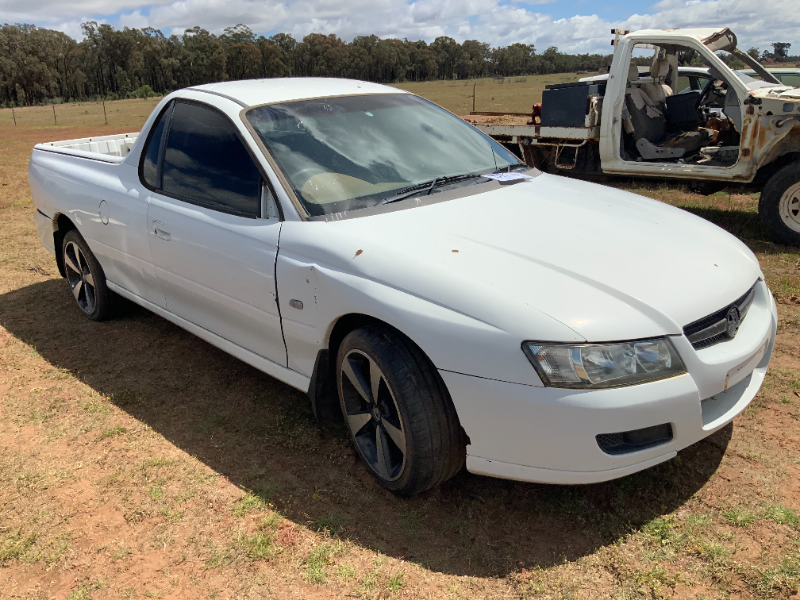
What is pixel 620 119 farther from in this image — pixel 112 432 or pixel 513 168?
pixel 112 432

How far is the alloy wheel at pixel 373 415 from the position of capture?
8.89ft

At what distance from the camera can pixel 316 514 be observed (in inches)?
109

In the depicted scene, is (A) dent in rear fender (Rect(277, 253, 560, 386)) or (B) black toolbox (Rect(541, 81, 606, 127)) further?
(B) black toolbox (Rect(541, 81, 606, 127))

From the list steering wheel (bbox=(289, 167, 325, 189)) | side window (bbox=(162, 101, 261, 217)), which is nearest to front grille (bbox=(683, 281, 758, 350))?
steering wheel (bbox=(289, 167, 325, 189))

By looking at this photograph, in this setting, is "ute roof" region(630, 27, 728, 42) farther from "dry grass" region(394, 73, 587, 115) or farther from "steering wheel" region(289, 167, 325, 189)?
"steering wheel" region(289, 167, 325, 189)

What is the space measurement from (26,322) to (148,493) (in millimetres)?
3035

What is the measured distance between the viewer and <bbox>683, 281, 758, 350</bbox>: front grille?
2414 mm

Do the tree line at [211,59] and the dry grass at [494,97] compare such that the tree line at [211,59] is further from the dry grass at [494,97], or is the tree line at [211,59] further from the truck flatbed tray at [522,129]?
the truck flatbed tray at [522,129]

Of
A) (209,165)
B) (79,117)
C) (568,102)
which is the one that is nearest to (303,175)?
(209,165)

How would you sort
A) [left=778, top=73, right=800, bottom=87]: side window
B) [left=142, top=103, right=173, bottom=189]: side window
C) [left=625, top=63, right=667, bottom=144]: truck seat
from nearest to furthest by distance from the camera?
1. [left=142, top=103, right=173, bottom=189]: side window
2. [left=625, top=63, right=667, bottom=144]: truck seat
3. [left=778, top=73, right=800, bottom=87]: side window

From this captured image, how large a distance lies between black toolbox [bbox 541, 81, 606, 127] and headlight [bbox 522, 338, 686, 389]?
20.6ft

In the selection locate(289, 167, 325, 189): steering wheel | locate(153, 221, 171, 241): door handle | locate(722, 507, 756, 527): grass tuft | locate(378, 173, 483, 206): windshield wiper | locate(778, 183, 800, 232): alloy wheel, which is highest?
locate(289, 167, 325, 189): steering wheel

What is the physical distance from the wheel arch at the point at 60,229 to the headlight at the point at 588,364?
4.02m

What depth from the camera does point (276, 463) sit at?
3.17 m
